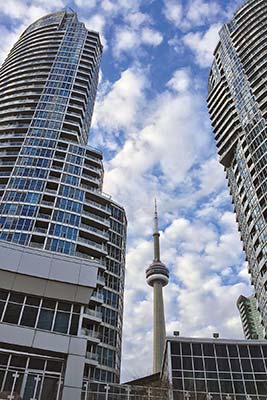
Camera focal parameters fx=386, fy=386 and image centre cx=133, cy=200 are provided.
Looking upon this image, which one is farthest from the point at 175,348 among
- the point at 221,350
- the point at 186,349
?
the point at 221,350

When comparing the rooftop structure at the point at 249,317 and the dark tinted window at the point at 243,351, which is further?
the rooftop structure at the point at 249,317

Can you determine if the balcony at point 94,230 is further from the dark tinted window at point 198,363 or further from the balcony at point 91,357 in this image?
the dark tinted window at point 198,363

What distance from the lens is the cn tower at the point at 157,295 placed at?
98162mm

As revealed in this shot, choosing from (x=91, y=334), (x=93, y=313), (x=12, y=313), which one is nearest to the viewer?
(x=12, y=313)

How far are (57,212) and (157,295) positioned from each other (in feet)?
212

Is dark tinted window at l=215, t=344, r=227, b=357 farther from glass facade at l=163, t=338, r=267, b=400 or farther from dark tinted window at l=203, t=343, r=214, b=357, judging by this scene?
dark tinted window at l=203, t=343, r=214, b=357

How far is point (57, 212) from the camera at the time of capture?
Result: 211 feet

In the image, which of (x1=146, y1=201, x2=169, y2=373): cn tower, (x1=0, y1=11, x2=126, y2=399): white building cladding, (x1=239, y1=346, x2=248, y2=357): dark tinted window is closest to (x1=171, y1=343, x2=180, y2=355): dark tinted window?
(x1=239, y1=346, x2=248, y2=357): dark tinted window

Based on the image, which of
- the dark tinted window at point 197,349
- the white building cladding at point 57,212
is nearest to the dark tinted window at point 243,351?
the dark tinted window at point 197,349

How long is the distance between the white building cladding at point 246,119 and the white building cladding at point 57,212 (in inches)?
969

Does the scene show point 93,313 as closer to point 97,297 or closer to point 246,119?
point 97,297

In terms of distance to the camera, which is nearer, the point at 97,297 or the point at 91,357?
the point at 91,357

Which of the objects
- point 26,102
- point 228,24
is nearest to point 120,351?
point 26,102

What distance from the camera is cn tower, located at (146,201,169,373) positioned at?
98162 mm
